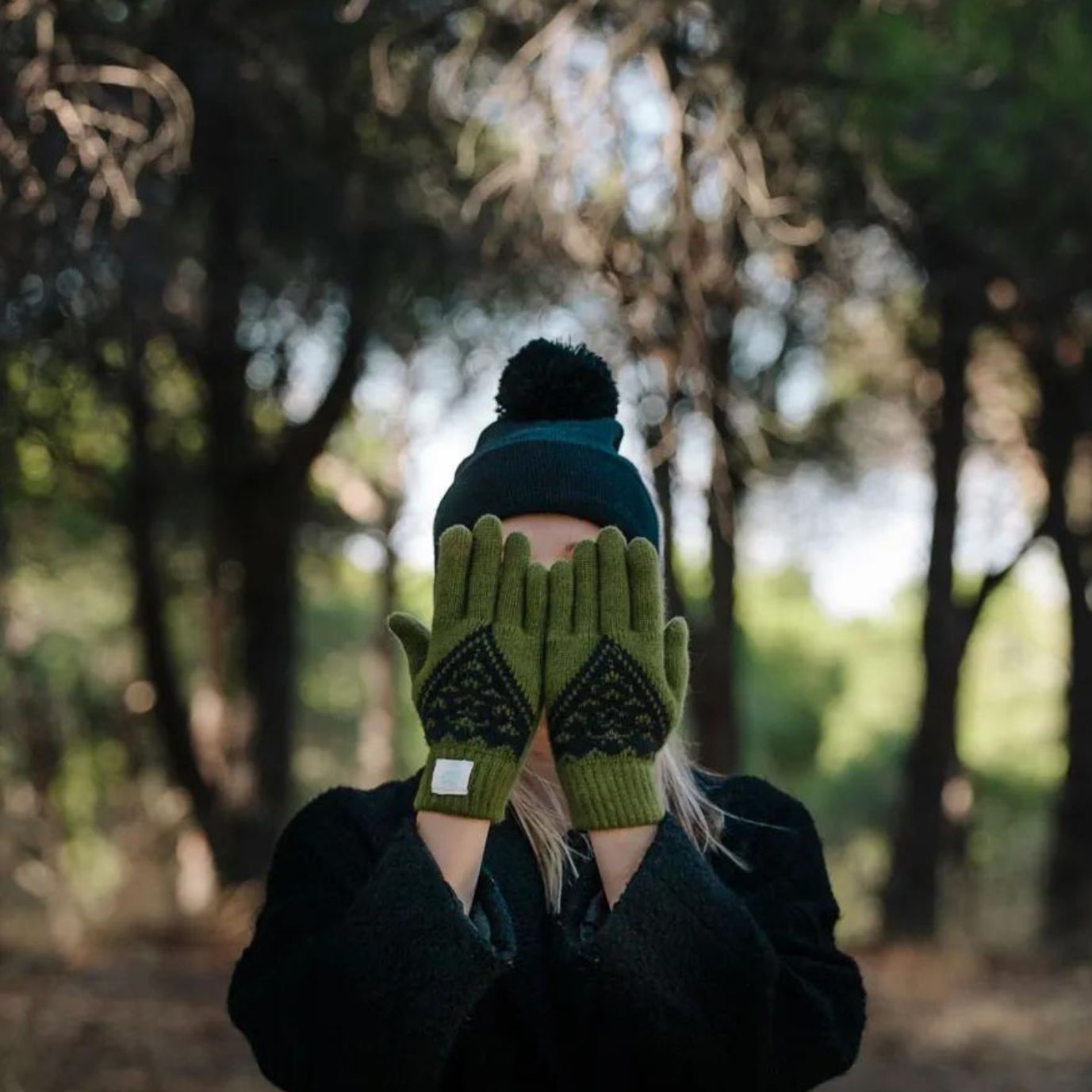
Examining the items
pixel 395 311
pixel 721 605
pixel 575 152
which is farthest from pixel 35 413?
pixel 395 311

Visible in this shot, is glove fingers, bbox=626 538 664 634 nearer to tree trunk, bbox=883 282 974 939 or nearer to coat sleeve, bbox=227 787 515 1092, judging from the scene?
coat sleeve, bbox=227 787 515 1092

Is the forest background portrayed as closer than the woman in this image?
No

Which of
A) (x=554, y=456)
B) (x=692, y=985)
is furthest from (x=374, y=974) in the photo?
(x=554, y=456)

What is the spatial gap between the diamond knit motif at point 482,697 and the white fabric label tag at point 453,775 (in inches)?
1.0

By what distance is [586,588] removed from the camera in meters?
1.85

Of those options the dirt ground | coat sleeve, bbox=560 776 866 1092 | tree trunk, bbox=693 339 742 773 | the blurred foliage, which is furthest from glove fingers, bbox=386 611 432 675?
the blurred foliage

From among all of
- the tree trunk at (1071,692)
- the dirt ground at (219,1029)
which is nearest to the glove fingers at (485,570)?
the dirt ground at (219,1029)

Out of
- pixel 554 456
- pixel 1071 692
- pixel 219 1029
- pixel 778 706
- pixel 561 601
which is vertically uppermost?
pixel 554 456

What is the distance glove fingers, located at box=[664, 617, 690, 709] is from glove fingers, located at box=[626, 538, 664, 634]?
0.04 metres

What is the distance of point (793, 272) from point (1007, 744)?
17.0 metres

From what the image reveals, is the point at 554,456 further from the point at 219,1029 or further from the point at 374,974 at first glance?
the point at 219,1029

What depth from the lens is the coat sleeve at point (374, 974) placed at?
70.5 inches

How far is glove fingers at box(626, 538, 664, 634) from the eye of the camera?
1.85m

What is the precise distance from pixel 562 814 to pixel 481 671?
31 centimetres
